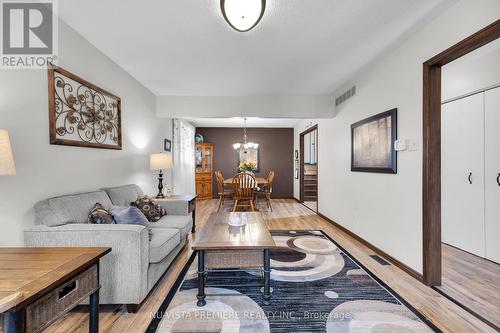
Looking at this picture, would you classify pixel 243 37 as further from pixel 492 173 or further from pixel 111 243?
pixel 492 173

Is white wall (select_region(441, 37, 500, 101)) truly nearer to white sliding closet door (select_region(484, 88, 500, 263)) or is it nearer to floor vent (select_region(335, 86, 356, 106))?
white sliding closet door (select_region(484, 88, 500, 263))

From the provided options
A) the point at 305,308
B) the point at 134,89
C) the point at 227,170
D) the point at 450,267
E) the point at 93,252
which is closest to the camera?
the point at 93,252

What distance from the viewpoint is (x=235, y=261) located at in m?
1.76

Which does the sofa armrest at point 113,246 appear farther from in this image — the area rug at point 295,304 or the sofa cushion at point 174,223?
the sofa cushion at point 174,223

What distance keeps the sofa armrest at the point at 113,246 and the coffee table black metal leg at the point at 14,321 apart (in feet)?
2.65

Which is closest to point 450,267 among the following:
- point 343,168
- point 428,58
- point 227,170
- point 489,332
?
point 489,332

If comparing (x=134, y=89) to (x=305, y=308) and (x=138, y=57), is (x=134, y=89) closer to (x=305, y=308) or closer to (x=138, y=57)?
(x=138, y=57)

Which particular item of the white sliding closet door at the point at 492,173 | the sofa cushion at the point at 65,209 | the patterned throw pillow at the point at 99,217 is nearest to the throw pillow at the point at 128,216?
the patterned throw pillow at the point at 99,217

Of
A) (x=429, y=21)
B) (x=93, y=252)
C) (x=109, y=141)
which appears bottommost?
(x=93, y=252)

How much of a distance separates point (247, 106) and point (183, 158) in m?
2.21

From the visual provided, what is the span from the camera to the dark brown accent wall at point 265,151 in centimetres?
713

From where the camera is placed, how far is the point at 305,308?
1689 millimetres

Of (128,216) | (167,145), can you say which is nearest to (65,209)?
(128,216)

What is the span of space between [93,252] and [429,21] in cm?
306
